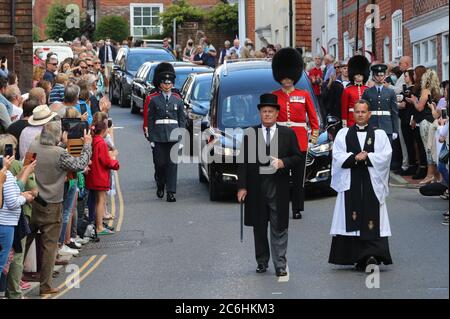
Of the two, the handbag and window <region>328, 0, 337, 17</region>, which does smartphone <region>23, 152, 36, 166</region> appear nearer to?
the handbag

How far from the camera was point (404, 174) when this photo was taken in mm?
22906

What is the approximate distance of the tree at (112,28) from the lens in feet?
218

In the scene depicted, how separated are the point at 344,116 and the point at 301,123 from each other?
314cm

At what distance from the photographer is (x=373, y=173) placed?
1398 centimetres

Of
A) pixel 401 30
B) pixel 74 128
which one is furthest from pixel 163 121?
pixel 401 30

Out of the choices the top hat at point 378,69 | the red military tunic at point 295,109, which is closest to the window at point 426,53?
the top hat at point 378,69

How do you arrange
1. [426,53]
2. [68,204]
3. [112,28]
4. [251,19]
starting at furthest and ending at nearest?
[112,28], [251,19], [426,53], [68,204]

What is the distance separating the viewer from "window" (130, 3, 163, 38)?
72625 mm

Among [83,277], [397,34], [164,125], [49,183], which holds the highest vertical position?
[397,34]

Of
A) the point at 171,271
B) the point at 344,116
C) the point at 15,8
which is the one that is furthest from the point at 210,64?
the point at 171,271

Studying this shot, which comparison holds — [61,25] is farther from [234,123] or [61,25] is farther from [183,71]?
[234,123]

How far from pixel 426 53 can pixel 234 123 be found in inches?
403

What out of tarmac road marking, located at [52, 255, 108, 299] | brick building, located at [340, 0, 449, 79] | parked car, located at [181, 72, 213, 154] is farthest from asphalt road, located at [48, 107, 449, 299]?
brick building, located at [340, 0, 449, 79]

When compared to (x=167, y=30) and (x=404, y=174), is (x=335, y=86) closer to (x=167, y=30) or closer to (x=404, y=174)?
(x=404, y=174)
